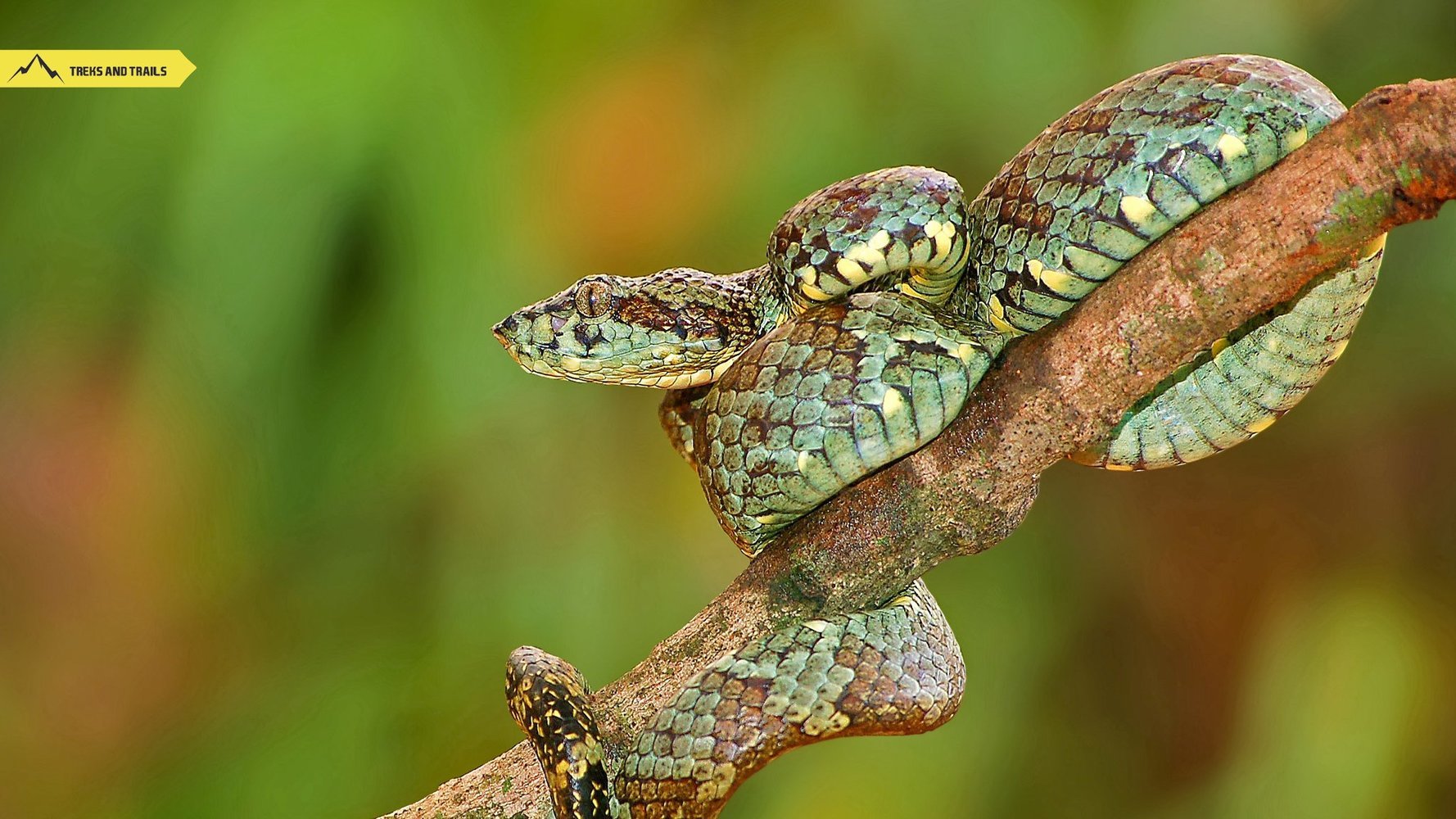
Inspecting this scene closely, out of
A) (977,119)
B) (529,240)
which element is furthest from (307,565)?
(977,119)

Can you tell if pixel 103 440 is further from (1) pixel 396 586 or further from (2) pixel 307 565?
(1) pixel 396 586

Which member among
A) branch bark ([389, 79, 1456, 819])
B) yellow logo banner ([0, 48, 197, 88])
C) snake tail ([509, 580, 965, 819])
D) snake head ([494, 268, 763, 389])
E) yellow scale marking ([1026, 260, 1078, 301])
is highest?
yellow logo banner ([0, 48, 197, 88])

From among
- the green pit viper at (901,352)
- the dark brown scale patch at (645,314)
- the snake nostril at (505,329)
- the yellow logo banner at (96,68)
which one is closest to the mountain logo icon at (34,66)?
the yellow logo banner at (96,68)

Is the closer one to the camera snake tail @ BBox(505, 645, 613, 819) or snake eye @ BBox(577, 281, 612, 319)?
snake tail @ BBox(505, 645, 613, 819)

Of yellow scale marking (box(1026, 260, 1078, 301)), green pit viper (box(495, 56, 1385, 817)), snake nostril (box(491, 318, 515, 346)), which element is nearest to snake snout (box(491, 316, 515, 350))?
snake nostril (box(491, 318, 515, 346))

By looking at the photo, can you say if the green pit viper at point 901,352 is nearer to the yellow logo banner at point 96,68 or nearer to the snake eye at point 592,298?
the snake eye at point 592,298

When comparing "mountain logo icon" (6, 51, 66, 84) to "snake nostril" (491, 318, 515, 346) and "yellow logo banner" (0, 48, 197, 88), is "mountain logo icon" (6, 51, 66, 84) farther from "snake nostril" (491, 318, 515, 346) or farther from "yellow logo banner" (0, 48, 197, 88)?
"snake nostril" (491, 318, 515, 346)

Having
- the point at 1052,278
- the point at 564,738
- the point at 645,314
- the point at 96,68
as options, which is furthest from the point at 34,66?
the point at 1052,278

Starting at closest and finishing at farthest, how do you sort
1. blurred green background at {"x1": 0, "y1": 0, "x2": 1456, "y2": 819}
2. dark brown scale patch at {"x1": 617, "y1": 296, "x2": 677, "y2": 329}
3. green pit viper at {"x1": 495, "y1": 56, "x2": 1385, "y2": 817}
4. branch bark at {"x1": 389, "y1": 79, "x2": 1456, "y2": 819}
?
branch bark at {"x1": 389, "y1": 79, "x2": 1456, "y2": 819} < green pit viper at {"x1": 495, "y1": 56, "x2": 1385, "y2": 817} < dark brown scale patch at {"x1": 617, "y1": 296, "x2": 677, "y2": 329} < blurred green background at {"x1": 0, "y1": 0, "x2": 1456, "y2": 819}
